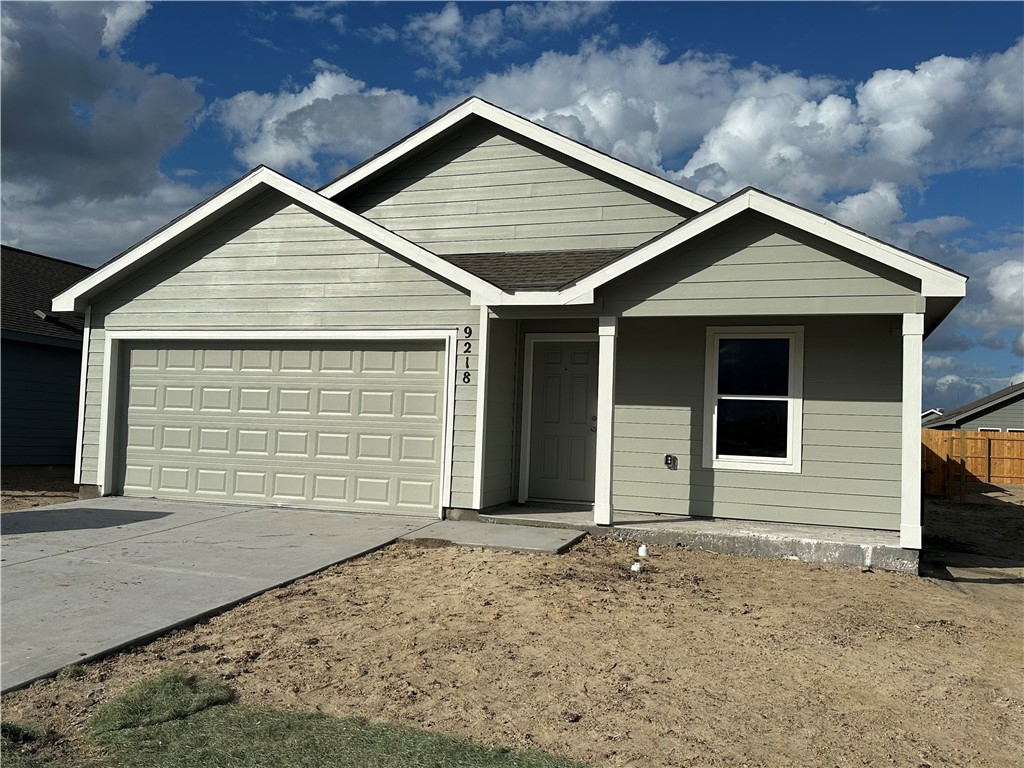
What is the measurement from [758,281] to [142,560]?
680 cm

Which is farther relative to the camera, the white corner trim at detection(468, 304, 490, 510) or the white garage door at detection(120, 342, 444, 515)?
the white garage door at detection(120, 342, 444, 515)

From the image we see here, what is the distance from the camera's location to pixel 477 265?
10938 millimetres

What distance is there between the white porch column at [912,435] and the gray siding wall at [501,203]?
3808 mm

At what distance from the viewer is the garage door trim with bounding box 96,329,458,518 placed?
9797mm

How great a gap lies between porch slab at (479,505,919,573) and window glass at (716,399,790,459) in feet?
2.89

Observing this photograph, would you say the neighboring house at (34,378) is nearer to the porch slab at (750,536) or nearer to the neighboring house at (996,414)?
the porch slab at (750,536)

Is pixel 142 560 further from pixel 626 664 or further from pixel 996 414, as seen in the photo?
pixel 996 414

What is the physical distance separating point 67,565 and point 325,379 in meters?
4.13

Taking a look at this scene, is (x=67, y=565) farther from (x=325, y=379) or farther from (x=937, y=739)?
(x=937, y=739)

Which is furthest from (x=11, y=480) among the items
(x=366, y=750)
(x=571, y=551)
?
(x=366, y=750)

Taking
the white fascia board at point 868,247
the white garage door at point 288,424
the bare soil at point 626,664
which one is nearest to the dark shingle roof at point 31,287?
the white garage door at point 288,424

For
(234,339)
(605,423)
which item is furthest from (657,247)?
(234,339)

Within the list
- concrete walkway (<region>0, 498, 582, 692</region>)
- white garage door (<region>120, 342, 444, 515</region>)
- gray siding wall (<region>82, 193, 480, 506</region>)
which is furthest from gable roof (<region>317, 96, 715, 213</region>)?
concrete walkway (<region>0, 498, 582, 692</region>)

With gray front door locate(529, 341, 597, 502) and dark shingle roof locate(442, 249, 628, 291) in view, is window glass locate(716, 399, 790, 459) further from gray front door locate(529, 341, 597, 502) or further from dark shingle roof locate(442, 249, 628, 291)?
dark shingle roof locate(442, 249, 628, 291)
